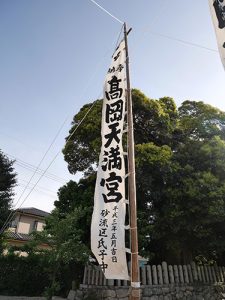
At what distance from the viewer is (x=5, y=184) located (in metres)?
17.8

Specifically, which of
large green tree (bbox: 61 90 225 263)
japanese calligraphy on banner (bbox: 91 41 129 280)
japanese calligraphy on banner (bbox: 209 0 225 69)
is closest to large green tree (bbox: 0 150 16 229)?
large green tree (bbox: 61 90 225 263)

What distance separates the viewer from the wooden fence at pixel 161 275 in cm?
1016

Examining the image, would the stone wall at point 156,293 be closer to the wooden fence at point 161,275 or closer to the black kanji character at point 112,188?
the wooden fence at point 161,275

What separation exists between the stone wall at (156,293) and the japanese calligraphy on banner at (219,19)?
352 inches

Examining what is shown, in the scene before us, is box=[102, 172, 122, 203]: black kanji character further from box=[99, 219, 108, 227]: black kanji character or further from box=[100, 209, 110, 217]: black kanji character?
box=[99, 219, 108, 227]: black kanji character

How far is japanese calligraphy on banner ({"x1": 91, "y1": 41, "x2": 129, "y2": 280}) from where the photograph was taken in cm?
578

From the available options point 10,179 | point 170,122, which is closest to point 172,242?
point 170,122

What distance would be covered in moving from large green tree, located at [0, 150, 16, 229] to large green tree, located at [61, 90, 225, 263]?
5650 mm

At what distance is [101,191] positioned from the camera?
654 cm

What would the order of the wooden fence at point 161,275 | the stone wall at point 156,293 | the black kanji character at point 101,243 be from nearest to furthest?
the black kanji character at point 101,243, the stone wall at point 156,293, the wooden fence at point 161,275

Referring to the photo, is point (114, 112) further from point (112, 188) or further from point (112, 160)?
point (112, 188)

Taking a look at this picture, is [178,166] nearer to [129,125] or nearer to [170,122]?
[170,122]

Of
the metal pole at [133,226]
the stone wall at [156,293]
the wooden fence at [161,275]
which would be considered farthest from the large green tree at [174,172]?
the metal pole at [133,226]

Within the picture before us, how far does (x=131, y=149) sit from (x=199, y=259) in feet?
41.7
